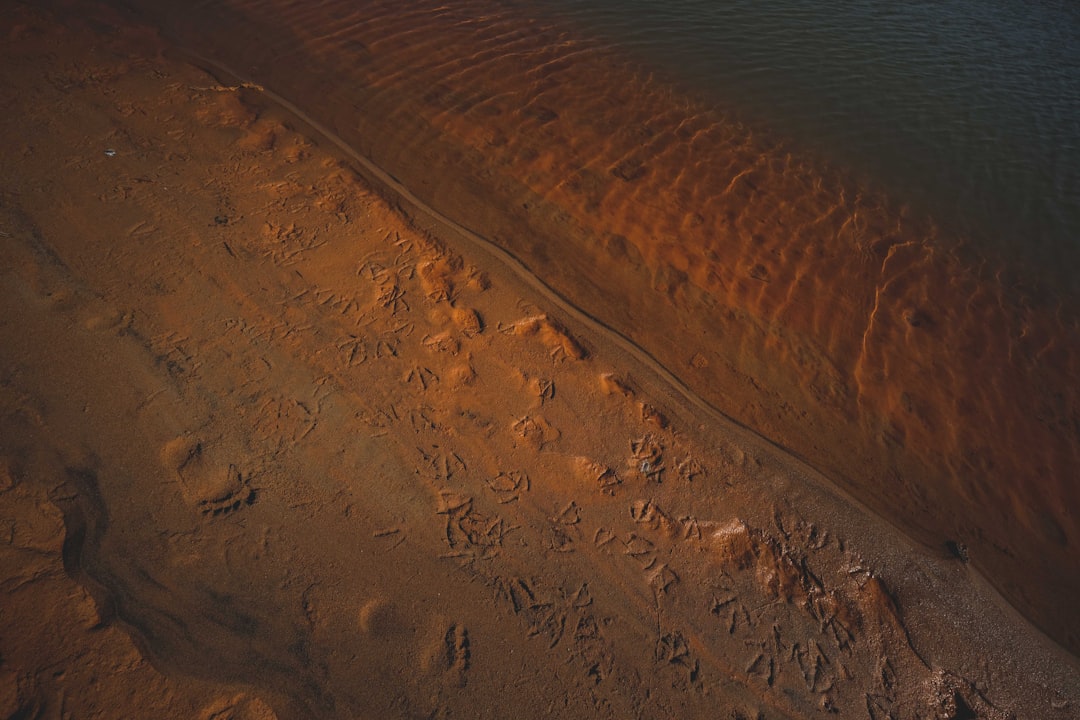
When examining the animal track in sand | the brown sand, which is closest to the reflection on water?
the brown sand

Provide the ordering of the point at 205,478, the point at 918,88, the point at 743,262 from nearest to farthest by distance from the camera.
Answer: the point at 205,478 → the point at 743,262 → the point at 918,88

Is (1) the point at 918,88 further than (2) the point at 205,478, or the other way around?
(1) the point at 918,88

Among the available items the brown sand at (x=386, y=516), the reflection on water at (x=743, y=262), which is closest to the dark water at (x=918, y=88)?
the reflection on water at (x=743, y=262)

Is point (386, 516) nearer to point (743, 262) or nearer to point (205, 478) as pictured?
point (205, 478)

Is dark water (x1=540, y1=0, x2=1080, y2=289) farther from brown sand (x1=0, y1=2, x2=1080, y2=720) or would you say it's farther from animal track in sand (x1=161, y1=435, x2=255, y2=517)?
animal track in sand (x1=161, y1=435, x2=255, y2=517)

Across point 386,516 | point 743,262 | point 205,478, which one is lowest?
point 386,516

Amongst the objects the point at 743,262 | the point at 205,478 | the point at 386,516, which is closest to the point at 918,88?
the point at 743,262
